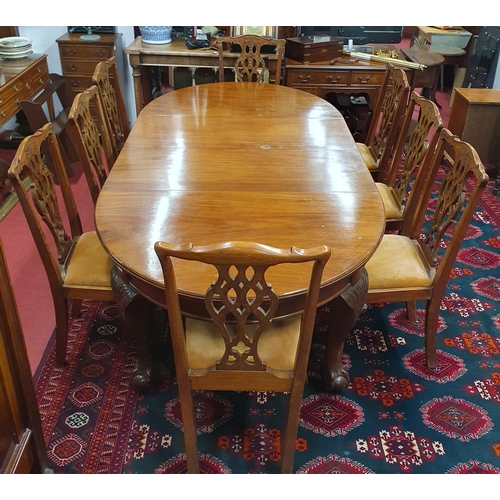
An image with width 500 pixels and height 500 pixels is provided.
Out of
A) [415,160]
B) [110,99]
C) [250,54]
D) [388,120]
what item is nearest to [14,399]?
[110,99]

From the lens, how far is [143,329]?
1.78 metres

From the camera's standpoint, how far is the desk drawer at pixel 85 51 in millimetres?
3744

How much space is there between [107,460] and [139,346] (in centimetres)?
39

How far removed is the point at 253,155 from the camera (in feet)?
6.92

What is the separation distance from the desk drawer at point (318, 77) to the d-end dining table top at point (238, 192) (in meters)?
1.10

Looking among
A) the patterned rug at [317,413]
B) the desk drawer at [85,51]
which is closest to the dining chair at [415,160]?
the patterned rug at [317,413]

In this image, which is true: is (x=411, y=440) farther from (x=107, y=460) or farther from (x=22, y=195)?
(x=22, y=195)

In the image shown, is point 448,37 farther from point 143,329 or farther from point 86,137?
point 143,329

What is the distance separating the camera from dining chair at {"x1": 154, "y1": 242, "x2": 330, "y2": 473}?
108cm

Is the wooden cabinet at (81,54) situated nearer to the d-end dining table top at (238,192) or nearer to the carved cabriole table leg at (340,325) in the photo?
the d-end dining table top at (238,192)

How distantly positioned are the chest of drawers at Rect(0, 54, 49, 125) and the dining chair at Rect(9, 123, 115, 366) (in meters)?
1.44

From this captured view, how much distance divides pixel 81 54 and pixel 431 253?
3072mm

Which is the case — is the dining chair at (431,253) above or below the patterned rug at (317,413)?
above

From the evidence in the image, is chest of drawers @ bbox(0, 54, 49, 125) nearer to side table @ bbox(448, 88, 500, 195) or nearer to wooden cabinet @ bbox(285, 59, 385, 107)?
wooden cabinet @ bbox(285, 59, 385, 107)
